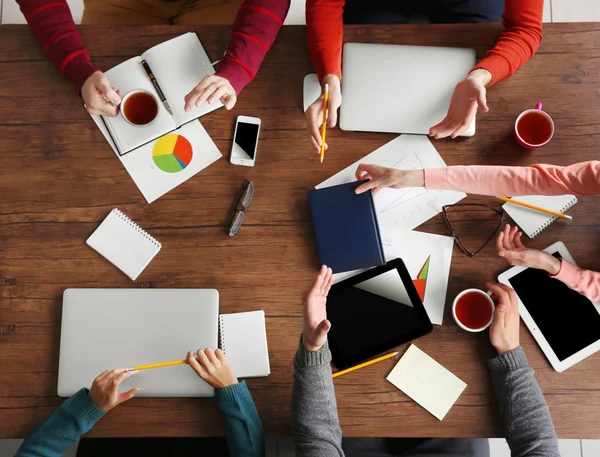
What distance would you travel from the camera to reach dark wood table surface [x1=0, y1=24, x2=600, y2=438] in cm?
113

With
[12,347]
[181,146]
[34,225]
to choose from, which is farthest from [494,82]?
[12,347]

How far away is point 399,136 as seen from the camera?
4.01 feet

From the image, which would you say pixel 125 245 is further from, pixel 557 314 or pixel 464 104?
pixel 557 314

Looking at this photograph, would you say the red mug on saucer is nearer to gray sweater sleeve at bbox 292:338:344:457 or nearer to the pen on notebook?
gray sweater sleeve at bbox 292:338:344:457

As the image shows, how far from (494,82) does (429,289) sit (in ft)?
1.74

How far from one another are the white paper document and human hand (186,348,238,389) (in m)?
0.47

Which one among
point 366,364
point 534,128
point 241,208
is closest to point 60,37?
point 241,208

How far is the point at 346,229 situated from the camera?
115cm

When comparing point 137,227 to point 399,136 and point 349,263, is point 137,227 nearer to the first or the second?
point 349,263

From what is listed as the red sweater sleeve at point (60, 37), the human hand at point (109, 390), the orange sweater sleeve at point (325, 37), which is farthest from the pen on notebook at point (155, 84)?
the human hand at point (109, 390)

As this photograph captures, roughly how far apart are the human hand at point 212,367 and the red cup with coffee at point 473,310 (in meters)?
0.54

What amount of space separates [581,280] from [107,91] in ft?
3.91

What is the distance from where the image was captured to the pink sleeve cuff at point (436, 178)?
1.15 metres

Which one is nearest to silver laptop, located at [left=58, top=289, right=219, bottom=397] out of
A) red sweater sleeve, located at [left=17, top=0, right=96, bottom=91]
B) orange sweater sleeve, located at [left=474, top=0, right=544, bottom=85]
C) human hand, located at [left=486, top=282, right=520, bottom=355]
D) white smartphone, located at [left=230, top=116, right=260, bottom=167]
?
white smartphone, located at [left=230, top=116, right=260, bottom=167]
